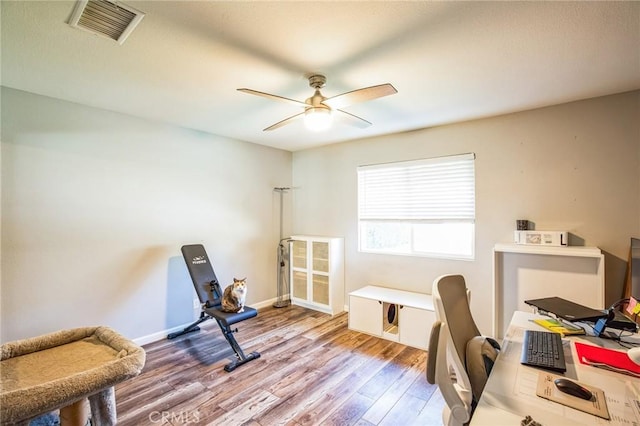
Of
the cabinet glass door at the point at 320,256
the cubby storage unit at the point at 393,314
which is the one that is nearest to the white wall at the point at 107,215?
the cabinet glass door at the point at 320,256

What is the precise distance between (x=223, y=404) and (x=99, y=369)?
96 cm

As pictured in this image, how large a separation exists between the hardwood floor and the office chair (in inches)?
32.9

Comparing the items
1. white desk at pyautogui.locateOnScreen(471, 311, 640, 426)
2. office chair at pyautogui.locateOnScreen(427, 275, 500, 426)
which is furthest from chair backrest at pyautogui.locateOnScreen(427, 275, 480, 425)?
white desk at pyautogui.locateOnScreen(471, 311, 640, 426)

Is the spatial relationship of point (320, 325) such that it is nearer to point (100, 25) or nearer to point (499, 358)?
point (499, 358)

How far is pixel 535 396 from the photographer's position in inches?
42.9

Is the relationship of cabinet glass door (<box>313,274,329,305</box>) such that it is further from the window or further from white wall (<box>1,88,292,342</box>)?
white wall (<box>1,88,292,342</box>)

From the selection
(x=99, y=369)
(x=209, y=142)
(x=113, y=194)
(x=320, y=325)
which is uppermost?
(x=209, y=142)

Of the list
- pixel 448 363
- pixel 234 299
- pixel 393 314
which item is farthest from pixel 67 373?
pixel 393 314

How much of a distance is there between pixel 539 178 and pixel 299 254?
3181 mm

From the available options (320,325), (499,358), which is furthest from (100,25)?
(320,325)

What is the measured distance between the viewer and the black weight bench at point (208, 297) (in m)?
2.88

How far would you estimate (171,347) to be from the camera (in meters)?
3.12

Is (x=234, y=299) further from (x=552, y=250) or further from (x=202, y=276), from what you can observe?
(x=552, y=250)

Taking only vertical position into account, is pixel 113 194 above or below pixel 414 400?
above
